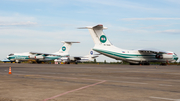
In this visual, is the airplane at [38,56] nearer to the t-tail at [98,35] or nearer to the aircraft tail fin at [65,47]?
the aircraft tail fin at [65,47]

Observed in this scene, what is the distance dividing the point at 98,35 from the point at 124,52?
342 inches

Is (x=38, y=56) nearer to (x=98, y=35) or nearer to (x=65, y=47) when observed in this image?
(x=65, y=47)

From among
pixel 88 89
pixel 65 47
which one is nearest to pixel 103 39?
pixel 65 47

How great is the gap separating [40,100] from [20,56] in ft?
274

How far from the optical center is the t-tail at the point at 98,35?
58.0m

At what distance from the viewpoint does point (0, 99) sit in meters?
8.65

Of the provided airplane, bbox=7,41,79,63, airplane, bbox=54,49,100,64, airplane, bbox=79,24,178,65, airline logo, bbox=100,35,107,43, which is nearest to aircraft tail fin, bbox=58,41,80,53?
airplane, bbox=7,41,79,63

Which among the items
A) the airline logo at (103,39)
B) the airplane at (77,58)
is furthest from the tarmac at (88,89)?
the airplane at (77,58)

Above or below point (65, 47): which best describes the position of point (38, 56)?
below

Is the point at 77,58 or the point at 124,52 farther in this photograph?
the point at 77,58

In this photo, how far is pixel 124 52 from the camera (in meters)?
61.0

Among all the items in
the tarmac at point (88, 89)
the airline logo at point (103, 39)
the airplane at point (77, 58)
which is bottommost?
the tarmac at point (88, 89)

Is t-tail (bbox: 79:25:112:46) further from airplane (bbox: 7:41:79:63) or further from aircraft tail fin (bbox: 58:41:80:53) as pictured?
aircraft tail fin (bbox: 58:41:80:53)

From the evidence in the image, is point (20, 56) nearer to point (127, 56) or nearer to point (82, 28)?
point (82, 28)
